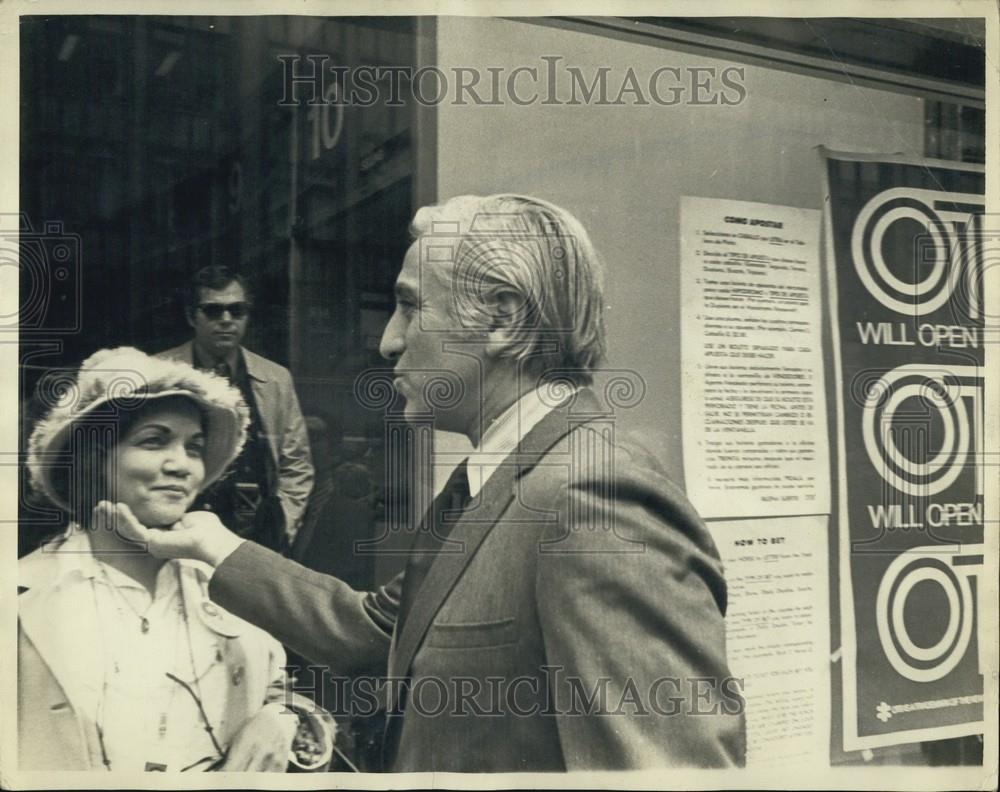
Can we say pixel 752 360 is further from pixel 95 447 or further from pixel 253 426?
pixel 95 447

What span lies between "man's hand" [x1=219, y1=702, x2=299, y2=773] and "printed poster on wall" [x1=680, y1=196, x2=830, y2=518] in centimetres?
140

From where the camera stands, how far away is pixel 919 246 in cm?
290

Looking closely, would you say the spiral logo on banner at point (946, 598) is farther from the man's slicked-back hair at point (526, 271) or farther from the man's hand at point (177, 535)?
the man's hand at point (177, 535)

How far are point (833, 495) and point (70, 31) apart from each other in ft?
8.93

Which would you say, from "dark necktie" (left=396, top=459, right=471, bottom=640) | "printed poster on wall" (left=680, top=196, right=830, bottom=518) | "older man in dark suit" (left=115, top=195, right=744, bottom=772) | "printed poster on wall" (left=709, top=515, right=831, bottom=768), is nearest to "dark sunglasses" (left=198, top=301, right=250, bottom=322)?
"older man in dark suit" (left=115, top=195, right=744, bottom=772)

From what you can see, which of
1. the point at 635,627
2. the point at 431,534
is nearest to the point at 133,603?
the point at 431,534

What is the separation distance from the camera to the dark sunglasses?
2721 millimetres

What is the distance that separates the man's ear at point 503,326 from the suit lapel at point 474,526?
0.25 metres

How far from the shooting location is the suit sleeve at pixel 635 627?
268 cm

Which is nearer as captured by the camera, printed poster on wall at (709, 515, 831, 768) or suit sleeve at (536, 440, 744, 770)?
suit sleeve at (536, 440, 744, 770)

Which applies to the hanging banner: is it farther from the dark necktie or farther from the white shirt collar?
the dark necktie

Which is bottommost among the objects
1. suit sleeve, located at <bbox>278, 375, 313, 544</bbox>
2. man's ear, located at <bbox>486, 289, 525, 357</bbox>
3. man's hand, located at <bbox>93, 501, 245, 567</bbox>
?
man's hand, located at <bbox>93, 501, 245, 567</bbox>

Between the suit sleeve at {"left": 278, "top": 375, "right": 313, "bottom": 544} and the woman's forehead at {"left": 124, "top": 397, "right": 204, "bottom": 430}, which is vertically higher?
the woman's forehead at {"left": 124, "top": 397, "right": 204, "bottom": 430}

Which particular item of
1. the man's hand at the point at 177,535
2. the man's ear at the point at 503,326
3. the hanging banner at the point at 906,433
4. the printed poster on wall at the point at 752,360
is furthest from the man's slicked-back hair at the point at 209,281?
the hanging banner at the point at 906,433
